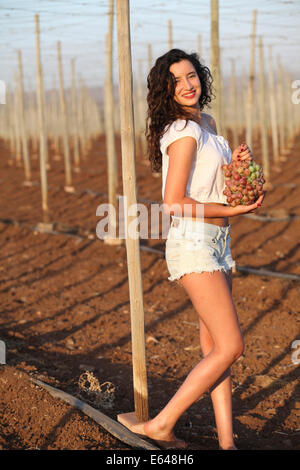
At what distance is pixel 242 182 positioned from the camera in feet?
7.09

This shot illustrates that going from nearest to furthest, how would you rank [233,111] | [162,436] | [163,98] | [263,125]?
1. [163,98]
2. [162,436]
3. [263,125]
4. [233,111]

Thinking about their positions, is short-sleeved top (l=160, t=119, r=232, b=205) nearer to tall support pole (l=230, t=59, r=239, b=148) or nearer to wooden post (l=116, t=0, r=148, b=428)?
wooden post (l=116, t=0, r=148, b=428)

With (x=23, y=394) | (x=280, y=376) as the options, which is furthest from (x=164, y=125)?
(x=280, y=376)

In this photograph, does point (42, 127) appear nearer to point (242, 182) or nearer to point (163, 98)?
point (163, 98)

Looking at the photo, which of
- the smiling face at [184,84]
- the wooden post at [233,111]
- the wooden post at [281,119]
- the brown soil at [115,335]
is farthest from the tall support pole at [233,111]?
the smiling face at [184,84]

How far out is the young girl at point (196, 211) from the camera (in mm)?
2199

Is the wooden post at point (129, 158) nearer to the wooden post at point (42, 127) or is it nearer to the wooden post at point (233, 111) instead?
the wooden post at point (42, 127)

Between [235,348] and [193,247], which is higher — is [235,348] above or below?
below

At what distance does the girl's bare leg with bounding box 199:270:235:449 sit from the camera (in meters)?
2.33

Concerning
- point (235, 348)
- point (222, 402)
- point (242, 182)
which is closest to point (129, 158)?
point (242, 182)

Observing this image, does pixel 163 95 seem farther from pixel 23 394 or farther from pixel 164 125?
pixel 23 394

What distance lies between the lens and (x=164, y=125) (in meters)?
2.29

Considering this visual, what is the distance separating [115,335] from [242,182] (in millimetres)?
2754
